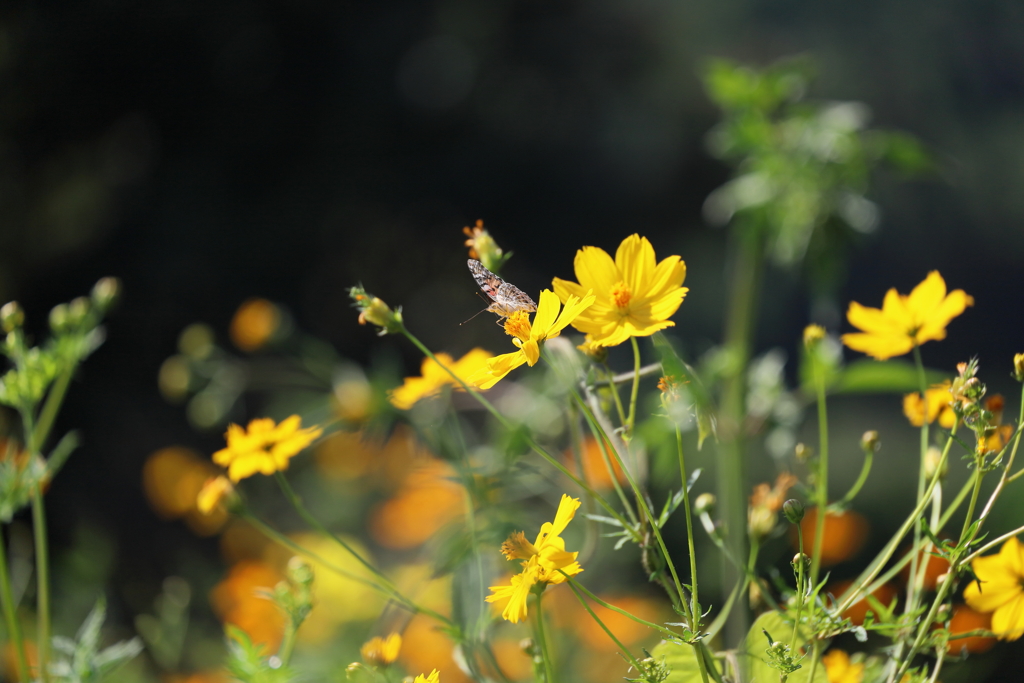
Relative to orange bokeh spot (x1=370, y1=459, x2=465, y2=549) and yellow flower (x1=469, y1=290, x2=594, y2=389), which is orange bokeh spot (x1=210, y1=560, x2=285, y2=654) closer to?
orange bokeh spot (x1=370, y1=459, x2=465, y2=549)

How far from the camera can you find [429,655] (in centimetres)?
71

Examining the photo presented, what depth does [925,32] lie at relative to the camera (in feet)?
9.26

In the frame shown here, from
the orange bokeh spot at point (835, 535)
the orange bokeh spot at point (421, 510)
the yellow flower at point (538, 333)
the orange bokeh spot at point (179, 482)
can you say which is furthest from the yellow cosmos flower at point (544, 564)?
the orange bokeh spot at point (179, 482)

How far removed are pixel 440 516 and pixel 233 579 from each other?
12.2 inches

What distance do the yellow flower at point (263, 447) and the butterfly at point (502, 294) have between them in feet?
0.45

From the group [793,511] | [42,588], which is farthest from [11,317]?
[793,511]

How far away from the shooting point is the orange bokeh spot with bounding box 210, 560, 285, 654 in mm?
876

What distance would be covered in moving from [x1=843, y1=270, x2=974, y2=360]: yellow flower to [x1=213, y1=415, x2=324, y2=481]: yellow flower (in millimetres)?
298

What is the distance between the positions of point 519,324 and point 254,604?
75 cm

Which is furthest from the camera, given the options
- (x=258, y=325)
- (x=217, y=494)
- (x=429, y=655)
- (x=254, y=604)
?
(x=258, y=325)

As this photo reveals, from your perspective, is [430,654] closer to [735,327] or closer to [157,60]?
[735,327]

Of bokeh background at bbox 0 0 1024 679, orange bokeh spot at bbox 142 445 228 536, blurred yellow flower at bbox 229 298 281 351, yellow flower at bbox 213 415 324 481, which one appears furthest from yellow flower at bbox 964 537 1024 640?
bokeh background at bbox 0 0 1024 679

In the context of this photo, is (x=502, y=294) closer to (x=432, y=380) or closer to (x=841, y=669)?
(x=432, y=380)

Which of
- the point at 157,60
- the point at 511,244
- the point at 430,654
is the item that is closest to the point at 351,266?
the point at 511,244
